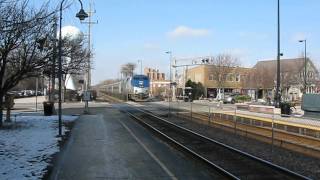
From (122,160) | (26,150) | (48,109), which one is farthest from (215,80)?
(122,160)

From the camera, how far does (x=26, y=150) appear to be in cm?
1770

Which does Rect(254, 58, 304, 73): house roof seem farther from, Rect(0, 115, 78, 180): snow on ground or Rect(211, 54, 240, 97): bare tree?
Rect(0, 115, 78, 180): snow on ground

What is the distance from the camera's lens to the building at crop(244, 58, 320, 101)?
3216 inches

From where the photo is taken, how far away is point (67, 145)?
801 inches

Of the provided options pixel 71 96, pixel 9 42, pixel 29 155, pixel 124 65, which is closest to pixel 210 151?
pixel 29 155

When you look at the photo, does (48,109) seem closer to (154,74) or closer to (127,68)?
(127,68)

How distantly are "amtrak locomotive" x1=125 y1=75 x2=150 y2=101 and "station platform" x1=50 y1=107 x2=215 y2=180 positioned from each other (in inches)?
1951

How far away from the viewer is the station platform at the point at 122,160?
1359 cm

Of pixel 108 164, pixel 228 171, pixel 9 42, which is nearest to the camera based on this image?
pixel 228 171

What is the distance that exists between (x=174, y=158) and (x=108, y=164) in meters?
2.39

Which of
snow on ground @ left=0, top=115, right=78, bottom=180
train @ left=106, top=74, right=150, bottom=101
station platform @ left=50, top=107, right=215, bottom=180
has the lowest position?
station platform @ left=50, top=107, right=215, bottom=180

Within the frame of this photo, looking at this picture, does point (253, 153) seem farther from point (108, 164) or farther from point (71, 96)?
point (71, 96)

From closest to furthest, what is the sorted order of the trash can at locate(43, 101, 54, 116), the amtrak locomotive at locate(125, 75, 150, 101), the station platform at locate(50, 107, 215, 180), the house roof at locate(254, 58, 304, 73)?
the station platform at locate(50, 107, 215, 180)
the trash can at locate(43, 101, 54, 116)
the amtrak locomotive at locate(125, 75, 150, 101)
the house roof at locate(254, 58, 304, 73)

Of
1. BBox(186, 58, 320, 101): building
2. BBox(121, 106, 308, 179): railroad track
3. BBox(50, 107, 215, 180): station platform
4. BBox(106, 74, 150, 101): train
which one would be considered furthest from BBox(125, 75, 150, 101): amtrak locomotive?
BBox(121, 106, 308, 179): railroad track
